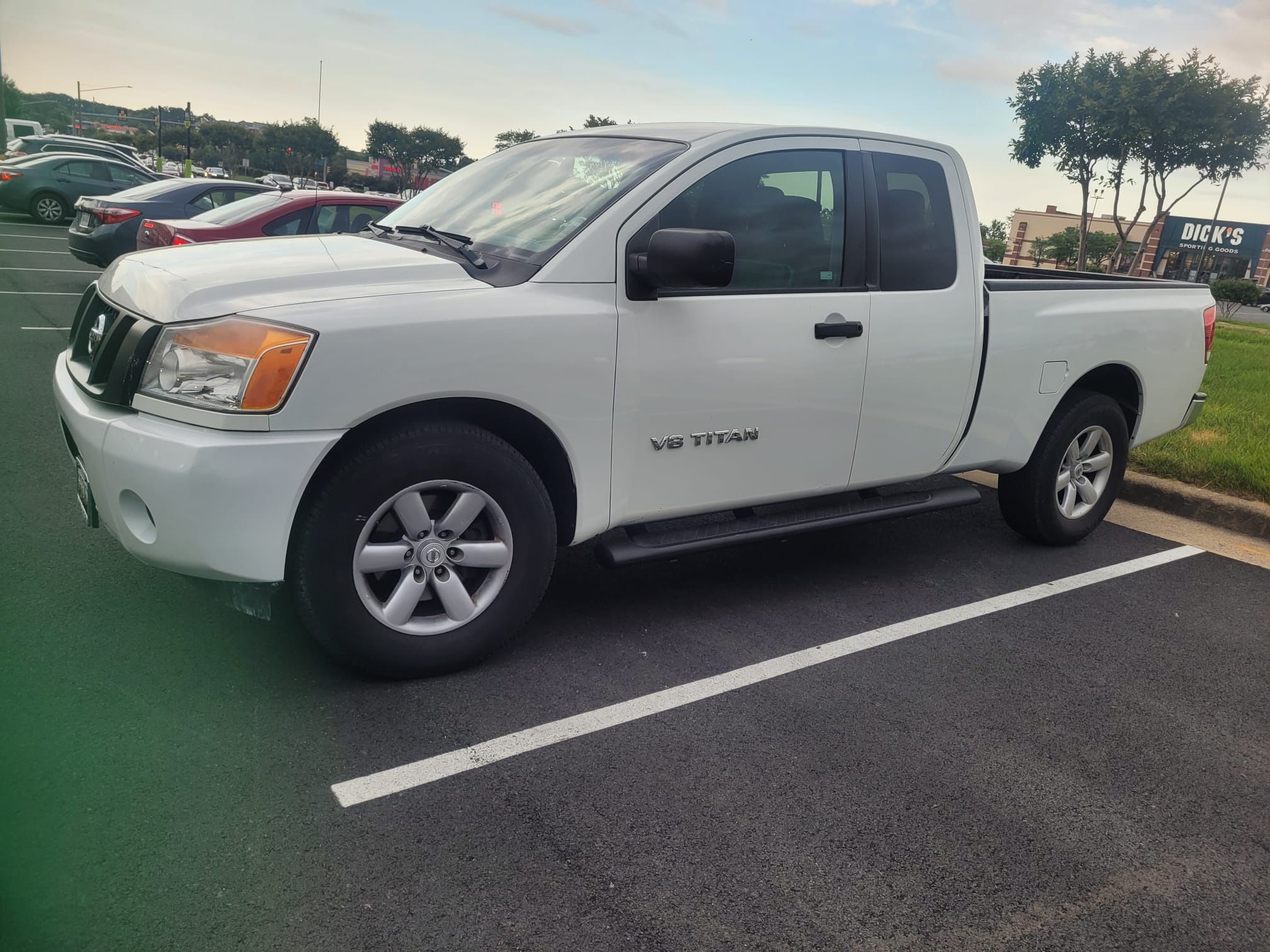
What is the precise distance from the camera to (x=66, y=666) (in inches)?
126

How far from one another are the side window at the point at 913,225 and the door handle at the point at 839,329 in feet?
0.96

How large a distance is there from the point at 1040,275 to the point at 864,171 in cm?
235

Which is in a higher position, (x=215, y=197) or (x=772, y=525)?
(x=215, y=197)

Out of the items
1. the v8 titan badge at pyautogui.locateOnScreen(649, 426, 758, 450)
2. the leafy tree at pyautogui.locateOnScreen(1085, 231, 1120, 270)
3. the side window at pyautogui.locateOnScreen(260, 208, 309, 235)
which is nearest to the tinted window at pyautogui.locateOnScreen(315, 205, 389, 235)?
the side window at pyautogui.locateOnScreen(260, 208, 309, 235)

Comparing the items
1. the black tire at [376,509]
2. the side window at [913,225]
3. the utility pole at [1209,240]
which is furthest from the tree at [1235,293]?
the black tire at [376,509]

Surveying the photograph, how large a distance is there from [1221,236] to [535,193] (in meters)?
84.3

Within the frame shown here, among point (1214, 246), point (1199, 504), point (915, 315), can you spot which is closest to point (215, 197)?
point (915, 315)

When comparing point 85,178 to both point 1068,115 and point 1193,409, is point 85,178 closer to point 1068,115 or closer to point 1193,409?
point 1193,409

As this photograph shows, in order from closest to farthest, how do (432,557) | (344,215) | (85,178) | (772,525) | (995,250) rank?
(432,557) < (772,525) < (344,215) < (85,178) < (995,250)

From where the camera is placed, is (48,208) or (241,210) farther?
(48,208)

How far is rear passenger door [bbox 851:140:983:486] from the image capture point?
13.7 feet

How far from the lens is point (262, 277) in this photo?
10.3 ft

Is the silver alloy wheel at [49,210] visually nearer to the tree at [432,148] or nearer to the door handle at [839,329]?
the door handle at [839,329]

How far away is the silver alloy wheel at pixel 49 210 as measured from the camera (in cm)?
2009
